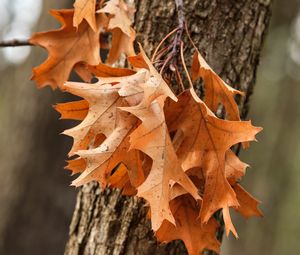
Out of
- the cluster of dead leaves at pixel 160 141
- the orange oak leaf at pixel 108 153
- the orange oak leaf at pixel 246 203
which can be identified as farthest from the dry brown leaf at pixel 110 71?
the orange oak leaf at pixel 246 203

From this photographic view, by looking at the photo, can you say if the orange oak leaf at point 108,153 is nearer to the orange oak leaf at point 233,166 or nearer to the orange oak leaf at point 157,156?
the orange oak leaf at point 157,156

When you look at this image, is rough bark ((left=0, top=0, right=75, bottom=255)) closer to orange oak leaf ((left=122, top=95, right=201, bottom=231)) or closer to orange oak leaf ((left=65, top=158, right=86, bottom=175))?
orange oak leaf ((left=65, top=158, right=86, bottom=175))

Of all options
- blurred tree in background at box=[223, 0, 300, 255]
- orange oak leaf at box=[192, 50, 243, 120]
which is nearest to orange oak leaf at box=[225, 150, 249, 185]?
orange oak leaf at box=[192, 50, 243, 120]

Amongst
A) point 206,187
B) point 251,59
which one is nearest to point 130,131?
point 206,187

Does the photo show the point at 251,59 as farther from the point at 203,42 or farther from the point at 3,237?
the point at 3,237

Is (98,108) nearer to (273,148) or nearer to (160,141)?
(160,141)
